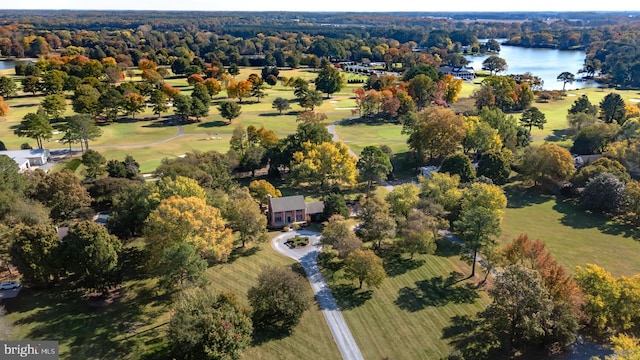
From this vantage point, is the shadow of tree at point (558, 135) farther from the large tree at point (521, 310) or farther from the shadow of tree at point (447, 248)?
the large tree at point (521, 310)

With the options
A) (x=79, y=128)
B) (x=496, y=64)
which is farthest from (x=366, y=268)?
(x=496, y=64)

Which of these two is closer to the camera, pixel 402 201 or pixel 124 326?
pixel 124 326

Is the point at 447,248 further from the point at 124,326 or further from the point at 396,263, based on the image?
the point at 124,326

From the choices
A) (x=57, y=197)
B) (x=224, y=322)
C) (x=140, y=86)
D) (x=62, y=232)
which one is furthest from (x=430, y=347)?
(x=140, y=86)

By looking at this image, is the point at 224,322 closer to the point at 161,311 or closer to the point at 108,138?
the point at 161,311

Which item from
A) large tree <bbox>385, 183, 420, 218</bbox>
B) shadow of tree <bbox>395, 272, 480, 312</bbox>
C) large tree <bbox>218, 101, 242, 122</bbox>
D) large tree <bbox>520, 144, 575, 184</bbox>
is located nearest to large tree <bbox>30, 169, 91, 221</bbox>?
large tree <bbox>385, 183, 420, 218</bbox>

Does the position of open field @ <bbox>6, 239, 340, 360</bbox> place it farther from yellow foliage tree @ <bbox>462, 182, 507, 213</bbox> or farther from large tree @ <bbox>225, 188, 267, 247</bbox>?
yellow foliage tree @ <bbox>462, 182, 507, 213</bbox>
